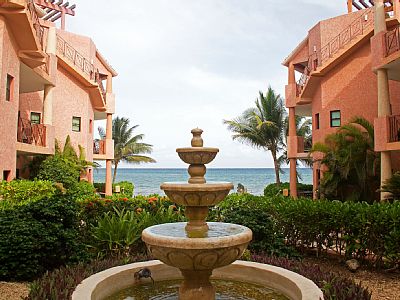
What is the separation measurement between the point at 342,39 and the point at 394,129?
8.90 meters

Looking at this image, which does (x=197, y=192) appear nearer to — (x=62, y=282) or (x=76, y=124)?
(x=62, y=282)

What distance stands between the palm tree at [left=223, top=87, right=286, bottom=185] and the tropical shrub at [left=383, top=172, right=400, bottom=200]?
682 inches

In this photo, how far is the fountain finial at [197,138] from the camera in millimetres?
5613

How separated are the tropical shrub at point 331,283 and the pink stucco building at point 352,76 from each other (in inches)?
393

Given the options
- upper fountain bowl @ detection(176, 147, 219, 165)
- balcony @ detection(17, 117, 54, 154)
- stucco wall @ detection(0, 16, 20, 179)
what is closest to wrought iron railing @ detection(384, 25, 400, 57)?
upper fountain bowl @ detection(176, 147, 219, 165)

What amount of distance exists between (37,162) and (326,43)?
18351mm

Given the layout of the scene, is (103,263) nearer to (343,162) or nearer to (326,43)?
(343,162)

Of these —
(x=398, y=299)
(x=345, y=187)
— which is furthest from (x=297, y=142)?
(x=398, y=299)

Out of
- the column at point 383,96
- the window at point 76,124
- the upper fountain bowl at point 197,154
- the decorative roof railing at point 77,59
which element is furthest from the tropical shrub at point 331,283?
the decorative roof railing at point 77,59

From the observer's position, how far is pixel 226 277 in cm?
693

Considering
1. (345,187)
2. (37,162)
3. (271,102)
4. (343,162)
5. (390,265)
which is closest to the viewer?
(390,265)

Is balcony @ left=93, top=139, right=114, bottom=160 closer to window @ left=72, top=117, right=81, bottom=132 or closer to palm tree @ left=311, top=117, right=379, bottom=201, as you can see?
window @ left=72, top=117, right=81, bottom=132

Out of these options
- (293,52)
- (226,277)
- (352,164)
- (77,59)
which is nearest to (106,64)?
(77,59)

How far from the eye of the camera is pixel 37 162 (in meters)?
20.4
